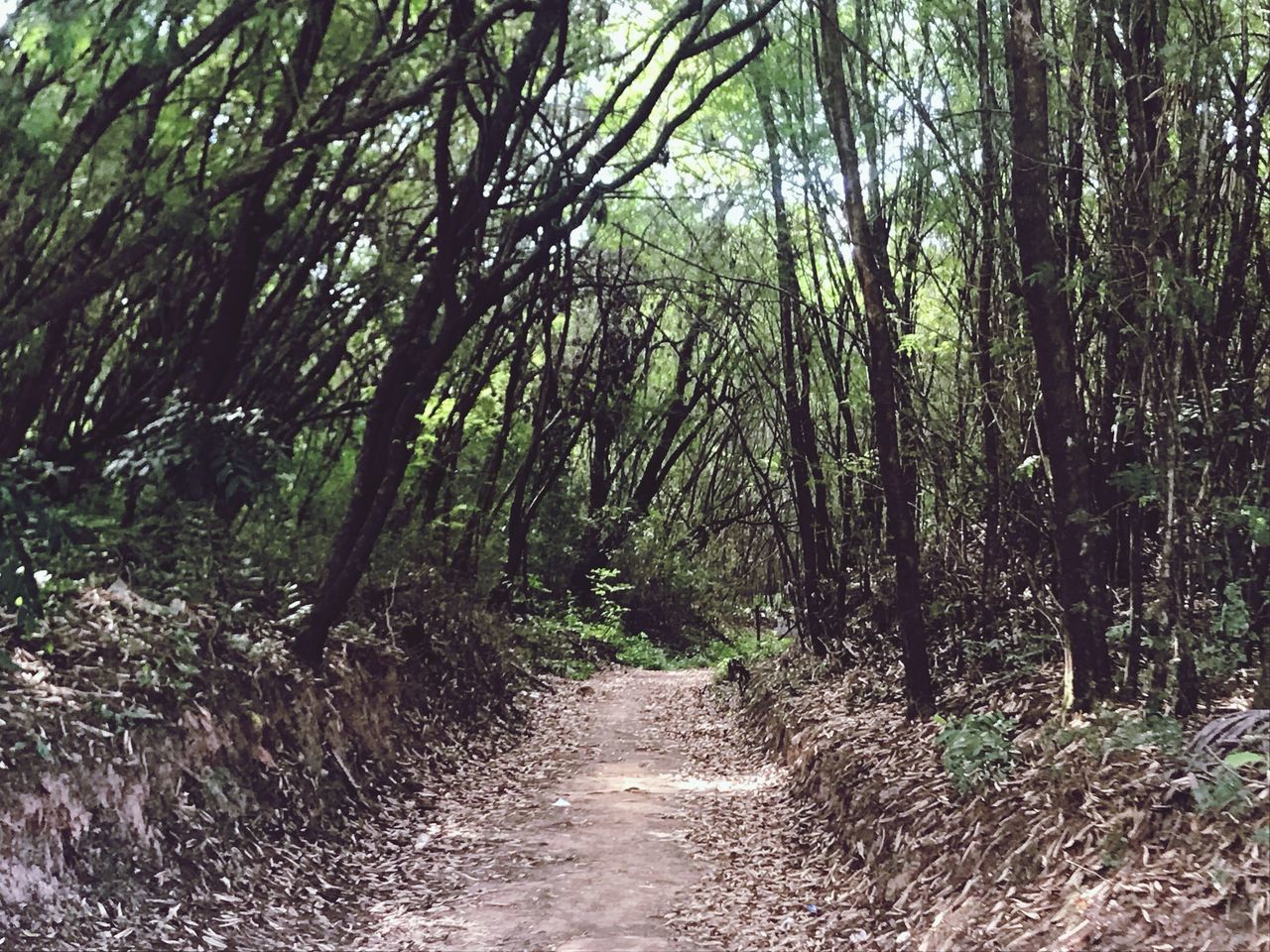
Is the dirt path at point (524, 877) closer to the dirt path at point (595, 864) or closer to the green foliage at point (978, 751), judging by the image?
the dirt path at point (595, 864)

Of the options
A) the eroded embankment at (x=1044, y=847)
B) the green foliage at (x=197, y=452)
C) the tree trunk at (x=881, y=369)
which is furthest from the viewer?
the tree trunk at (x=881, y=369)

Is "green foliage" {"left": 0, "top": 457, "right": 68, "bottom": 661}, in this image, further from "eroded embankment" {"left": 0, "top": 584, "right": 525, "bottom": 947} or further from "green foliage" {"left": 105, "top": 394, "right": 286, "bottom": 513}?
"green foliage" {"left": 105, "top": 394, "right": 286, "bottom": 513}

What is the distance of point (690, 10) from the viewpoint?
21.5 ft

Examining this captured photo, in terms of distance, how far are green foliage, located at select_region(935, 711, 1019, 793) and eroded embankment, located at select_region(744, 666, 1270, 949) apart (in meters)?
0.06

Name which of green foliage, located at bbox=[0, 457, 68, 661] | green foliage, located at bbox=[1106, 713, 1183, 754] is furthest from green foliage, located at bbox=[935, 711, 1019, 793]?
green foliage, located at bbox=[0, 457, 68, 661]

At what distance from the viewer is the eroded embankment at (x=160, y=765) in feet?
11.6

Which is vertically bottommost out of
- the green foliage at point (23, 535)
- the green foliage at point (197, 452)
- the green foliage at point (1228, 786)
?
the green foliage at point (1228, 786)

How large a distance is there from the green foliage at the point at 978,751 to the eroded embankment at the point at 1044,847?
0.19 ft

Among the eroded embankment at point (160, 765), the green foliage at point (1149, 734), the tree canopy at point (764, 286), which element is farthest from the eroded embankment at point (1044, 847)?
the eroded embankment at point (160, 765)

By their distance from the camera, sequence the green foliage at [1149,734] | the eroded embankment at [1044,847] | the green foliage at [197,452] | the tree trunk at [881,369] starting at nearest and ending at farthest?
the eroded embankment at [1044,847] < the green foliage at [1149,734] < the green foliage at [197,452] < the tree trunk at [881,369]

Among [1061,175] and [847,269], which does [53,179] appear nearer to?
[1061,175]

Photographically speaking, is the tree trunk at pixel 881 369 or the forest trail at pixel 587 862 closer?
the forest trail at pixel 587 862

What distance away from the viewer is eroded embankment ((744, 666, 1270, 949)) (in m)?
2.85

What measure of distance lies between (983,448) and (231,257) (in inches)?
190
